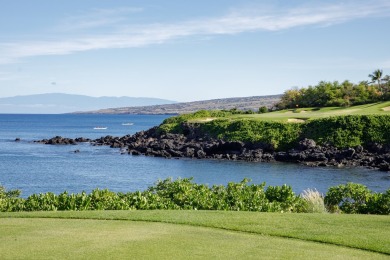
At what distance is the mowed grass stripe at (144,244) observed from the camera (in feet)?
35.6

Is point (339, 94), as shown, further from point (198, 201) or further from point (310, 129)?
point (198, 201)

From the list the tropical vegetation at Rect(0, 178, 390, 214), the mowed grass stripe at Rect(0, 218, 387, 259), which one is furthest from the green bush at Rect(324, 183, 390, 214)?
the mowed grass stripe at Rect(0, 218, 387, 259)

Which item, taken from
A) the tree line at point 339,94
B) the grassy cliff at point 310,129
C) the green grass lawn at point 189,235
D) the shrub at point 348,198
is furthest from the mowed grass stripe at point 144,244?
the tree line at point 339,94

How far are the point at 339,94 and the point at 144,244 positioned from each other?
300ft

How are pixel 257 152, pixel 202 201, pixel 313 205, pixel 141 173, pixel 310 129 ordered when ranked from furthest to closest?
pixel 310 129
pixel 257 152
pixel 141 173
pixel 313 205
pixel 202 201

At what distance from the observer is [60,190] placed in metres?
39.2

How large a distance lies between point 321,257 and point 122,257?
3.90 metres

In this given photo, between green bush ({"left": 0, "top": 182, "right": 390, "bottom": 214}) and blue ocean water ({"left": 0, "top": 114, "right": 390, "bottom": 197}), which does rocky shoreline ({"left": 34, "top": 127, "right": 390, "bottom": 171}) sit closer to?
blue ocean water ({"left": 0, "top": 114, "right": 390, "bottom": 197})

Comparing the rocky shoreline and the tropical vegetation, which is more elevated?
the tropical vegetation

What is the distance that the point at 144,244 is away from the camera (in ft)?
38.7

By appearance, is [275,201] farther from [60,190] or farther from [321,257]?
[60,190]

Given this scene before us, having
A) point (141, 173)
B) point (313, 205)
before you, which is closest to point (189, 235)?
point (313, 205)

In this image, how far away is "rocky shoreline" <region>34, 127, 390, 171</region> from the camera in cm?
5466

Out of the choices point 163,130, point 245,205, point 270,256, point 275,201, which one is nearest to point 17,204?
point 245,205
